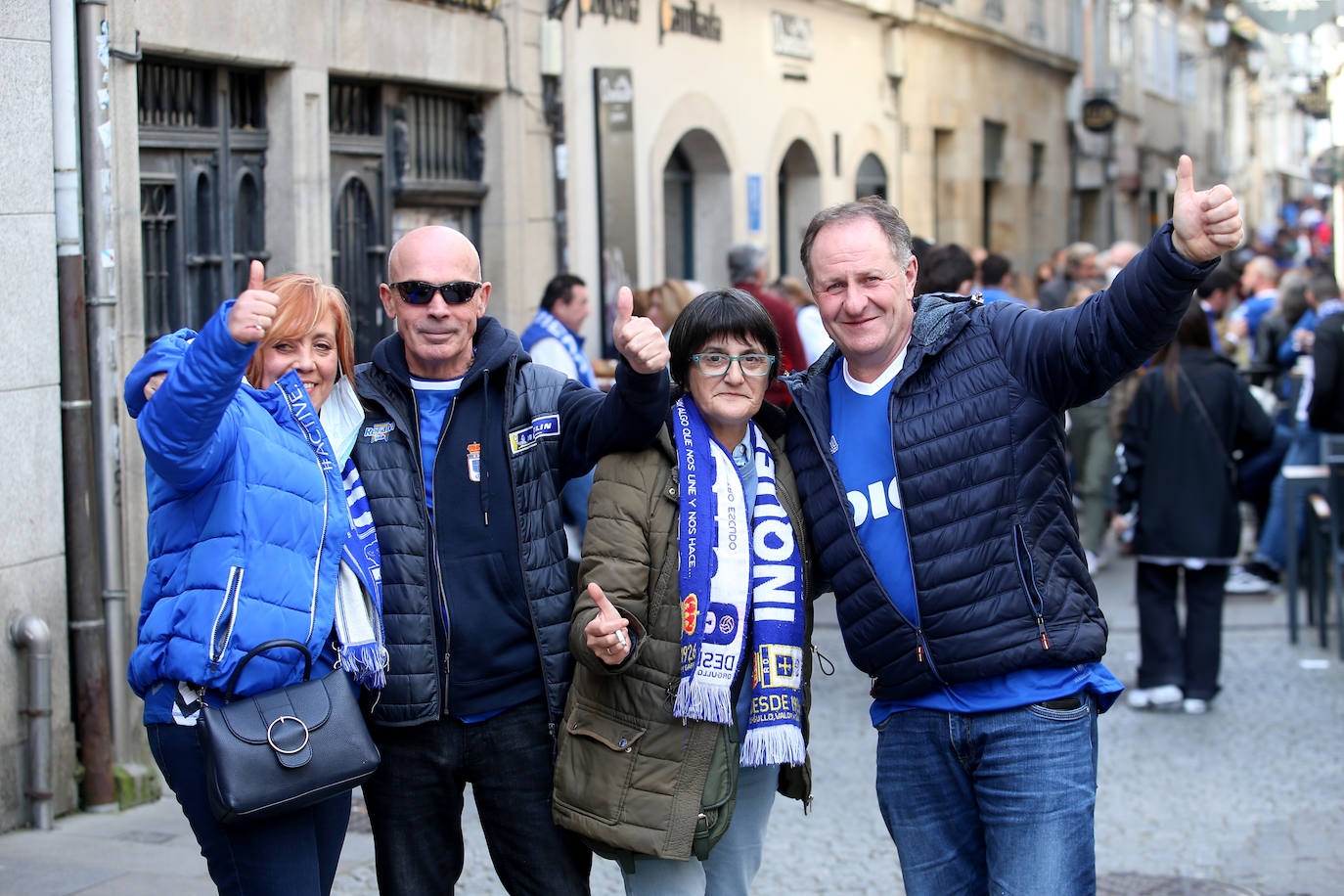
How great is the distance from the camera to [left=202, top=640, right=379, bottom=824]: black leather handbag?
320 cm

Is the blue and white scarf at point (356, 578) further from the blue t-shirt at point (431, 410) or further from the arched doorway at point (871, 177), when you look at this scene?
the arched doorway at point (871, 177)

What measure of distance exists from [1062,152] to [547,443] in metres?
22.8

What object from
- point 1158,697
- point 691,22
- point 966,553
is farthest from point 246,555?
point 691,22

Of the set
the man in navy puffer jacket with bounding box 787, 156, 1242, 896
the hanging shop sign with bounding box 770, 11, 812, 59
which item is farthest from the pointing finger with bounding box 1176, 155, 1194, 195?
the hanging shop sign with bounding box 770, 11, 812, 59

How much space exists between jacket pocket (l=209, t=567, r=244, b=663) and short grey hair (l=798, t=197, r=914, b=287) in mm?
1301

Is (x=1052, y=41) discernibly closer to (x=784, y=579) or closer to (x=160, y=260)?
(x=160, y=260)

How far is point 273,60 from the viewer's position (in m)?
7.52

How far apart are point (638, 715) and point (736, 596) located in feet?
1.03

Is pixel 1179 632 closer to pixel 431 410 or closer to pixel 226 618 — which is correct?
pixel 431 410

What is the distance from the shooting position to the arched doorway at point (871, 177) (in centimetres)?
1730

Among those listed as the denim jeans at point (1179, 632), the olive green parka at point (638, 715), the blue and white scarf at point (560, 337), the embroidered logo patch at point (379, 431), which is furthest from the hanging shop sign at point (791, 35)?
the olive green parka at point (638, 715)

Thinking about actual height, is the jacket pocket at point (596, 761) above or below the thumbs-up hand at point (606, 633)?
below

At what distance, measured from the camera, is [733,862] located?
144 inches

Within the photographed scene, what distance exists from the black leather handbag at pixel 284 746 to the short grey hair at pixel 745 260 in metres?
7.74
